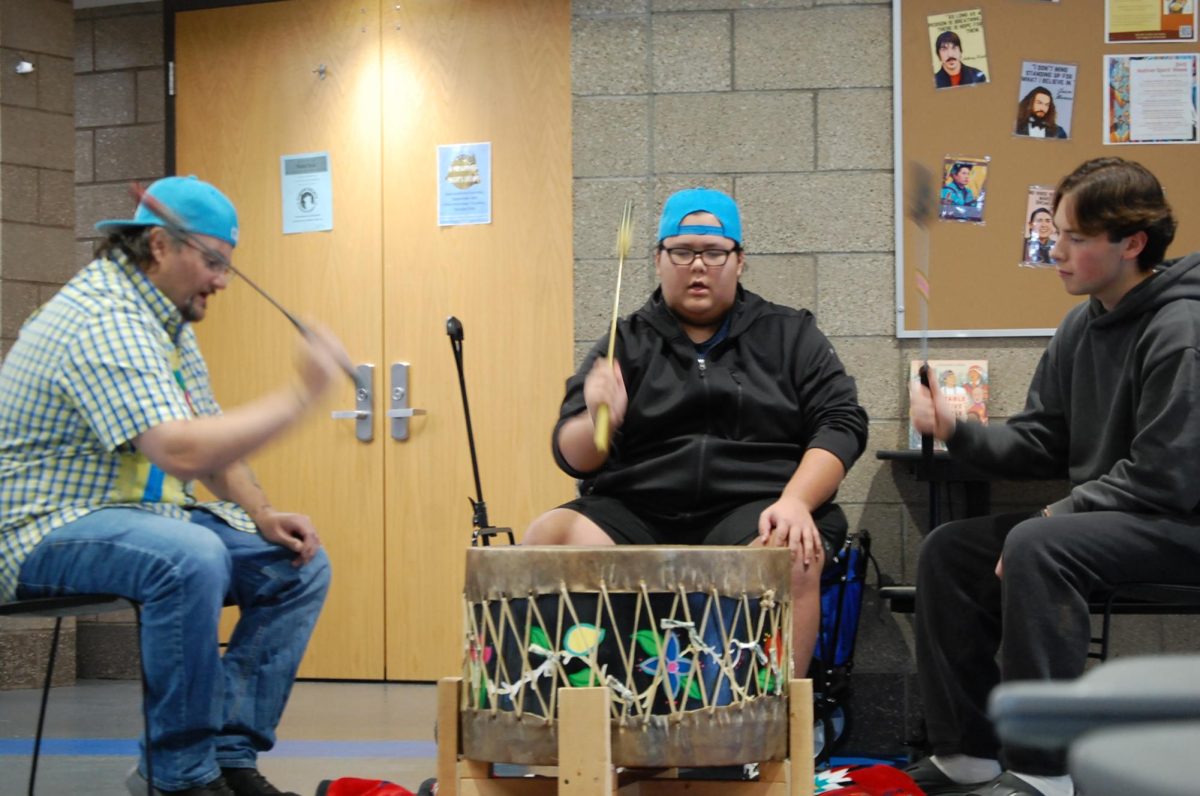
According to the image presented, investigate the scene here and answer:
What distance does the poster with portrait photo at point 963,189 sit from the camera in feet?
12.3

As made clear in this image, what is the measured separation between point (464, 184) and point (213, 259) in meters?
2.08

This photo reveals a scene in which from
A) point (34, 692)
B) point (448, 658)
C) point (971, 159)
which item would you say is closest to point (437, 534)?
point (448, 658)

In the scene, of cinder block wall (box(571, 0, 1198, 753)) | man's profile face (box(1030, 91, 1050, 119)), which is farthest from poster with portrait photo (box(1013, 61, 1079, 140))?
cinder block wall (box(571, 0, 1198, 753))

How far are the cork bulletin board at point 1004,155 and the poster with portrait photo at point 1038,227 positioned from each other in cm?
1

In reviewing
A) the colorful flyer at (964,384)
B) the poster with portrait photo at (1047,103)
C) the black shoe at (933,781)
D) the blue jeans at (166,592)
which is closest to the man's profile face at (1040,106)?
the poster with portrait photo at (1047,103)

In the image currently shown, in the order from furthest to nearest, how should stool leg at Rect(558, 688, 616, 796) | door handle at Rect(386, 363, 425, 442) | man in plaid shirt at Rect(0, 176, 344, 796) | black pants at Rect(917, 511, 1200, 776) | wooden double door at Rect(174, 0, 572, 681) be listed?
1. door handle at Rect(386, 363, 425, 442)
2. wooden double door at Rect(174, 0, 572, 681)
3. black pants at Rect(917, 511, 1200, 776)
4. man in plaid shirt at Rect(0, 176, 344, 796)
5. stool leg at Rect(558, 688, 616, 796)

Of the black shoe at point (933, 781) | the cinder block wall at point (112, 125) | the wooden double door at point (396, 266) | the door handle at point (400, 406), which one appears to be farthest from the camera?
the cinder block wall at point (112, 125)

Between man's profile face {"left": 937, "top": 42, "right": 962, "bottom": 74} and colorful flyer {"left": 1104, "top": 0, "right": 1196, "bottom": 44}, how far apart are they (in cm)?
40

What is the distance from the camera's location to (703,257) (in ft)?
9.86

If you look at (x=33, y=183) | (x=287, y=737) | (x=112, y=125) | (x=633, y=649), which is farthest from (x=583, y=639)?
(x=112, y=125)

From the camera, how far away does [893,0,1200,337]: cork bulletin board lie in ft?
12.2

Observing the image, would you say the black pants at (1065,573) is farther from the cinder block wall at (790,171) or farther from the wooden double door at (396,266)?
the wooden double door at (396,266)

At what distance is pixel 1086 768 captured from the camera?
53cm

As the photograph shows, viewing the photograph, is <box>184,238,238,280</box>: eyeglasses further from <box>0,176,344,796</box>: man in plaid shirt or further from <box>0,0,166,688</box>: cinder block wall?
<box>0,0,166,688</box>: cinder block wall
